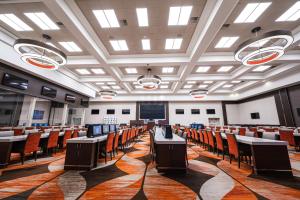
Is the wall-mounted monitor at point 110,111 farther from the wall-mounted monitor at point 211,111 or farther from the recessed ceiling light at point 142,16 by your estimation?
the recessed ceiling light at point 142,16

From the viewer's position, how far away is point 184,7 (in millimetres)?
3936

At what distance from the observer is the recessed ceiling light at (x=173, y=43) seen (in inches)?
214

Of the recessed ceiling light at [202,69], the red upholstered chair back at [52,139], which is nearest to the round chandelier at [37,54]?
the red upholstered chair back at [52,139]

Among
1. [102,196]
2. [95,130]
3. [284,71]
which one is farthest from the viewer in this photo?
[284,71]

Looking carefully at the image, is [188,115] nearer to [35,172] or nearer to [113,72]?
[113,72]

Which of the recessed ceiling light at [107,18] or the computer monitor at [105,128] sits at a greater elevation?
the recessed ceiling light at [107,18]

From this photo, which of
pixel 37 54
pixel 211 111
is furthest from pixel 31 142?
pixel 211 111

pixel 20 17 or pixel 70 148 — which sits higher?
pixel 20 17

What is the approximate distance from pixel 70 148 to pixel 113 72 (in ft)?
17.8

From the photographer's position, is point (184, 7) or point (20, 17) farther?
point (20, 17)

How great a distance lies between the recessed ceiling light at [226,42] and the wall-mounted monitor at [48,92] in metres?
9.47

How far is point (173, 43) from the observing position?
18.7ft

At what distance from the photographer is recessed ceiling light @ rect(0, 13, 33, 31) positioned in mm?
4267

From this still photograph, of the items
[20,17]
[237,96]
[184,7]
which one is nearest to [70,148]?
[20,17]
